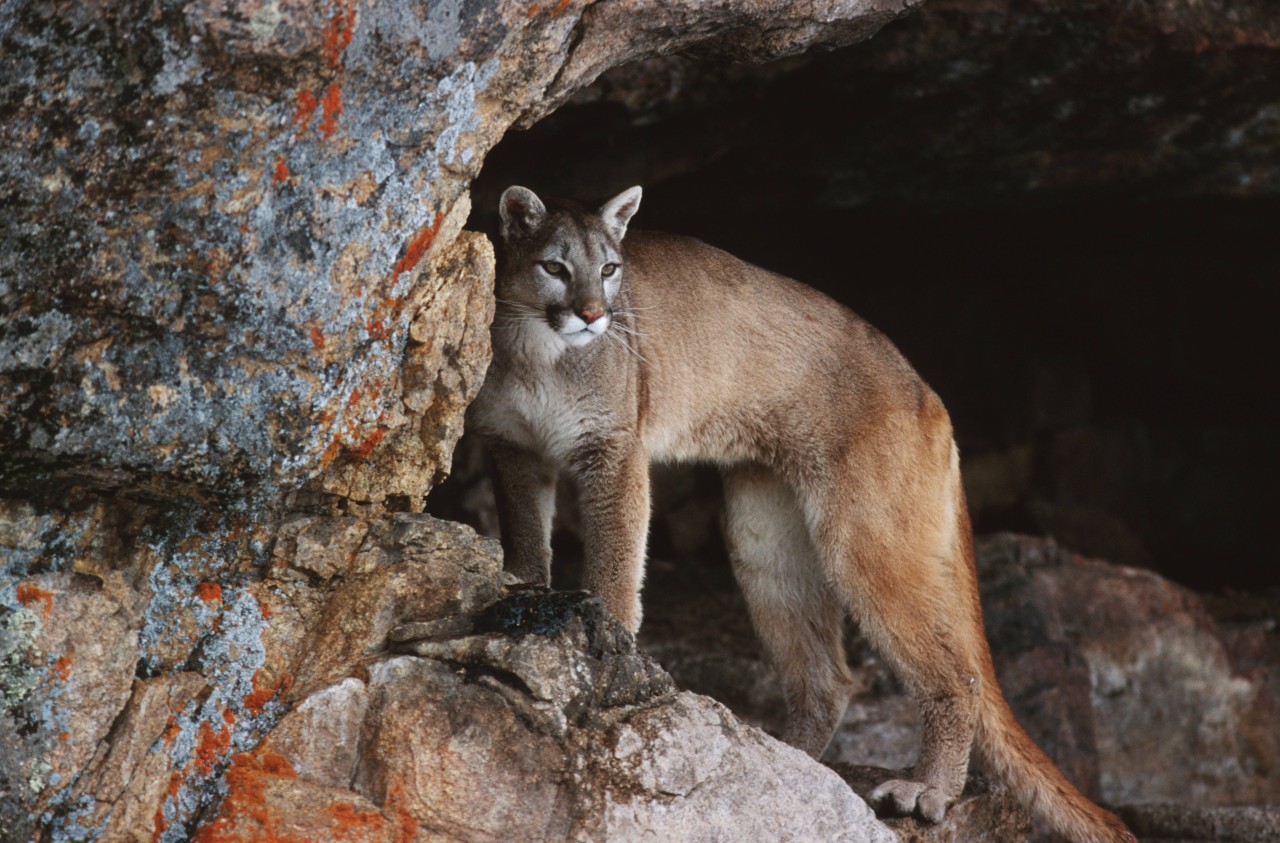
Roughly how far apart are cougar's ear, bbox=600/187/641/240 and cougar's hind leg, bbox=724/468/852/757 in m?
1.18

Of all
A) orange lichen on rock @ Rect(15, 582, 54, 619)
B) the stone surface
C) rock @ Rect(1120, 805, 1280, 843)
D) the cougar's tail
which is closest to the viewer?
orange lichen on rock @ Rect(15, 582, 54, 619)

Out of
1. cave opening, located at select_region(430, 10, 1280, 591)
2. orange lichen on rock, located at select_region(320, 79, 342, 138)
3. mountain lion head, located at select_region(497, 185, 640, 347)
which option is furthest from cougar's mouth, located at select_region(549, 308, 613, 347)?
orange lichen on rock, located at select_region(320, 79, 342, 138)

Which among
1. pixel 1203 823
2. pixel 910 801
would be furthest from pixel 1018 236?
pixel 910 801

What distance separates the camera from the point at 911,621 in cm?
521

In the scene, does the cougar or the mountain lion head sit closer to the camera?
the mountain lion head

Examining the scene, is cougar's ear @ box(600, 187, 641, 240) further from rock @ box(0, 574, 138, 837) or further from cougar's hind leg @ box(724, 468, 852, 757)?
rock @ box(0, 574, 138, 837)

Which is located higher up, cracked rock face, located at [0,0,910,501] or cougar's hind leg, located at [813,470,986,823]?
cracked rock face, located at [0,0,910,501]

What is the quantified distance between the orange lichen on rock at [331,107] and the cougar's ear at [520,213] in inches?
63.0

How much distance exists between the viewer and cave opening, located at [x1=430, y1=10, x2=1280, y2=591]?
630 cm

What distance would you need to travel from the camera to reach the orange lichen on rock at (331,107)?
3492 millimetres

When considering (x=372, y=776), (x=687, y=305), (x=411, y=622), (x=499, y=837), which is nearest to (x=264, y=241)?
(x=411, y=622)

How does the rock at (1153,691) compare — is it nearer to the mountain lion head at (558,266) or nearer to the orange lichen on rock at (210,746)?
the mountain lion head at (558,266)

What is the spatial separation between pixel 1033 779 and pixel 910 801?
603 mm

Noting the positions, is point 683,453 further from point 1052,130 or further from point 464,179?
point 1052,130
